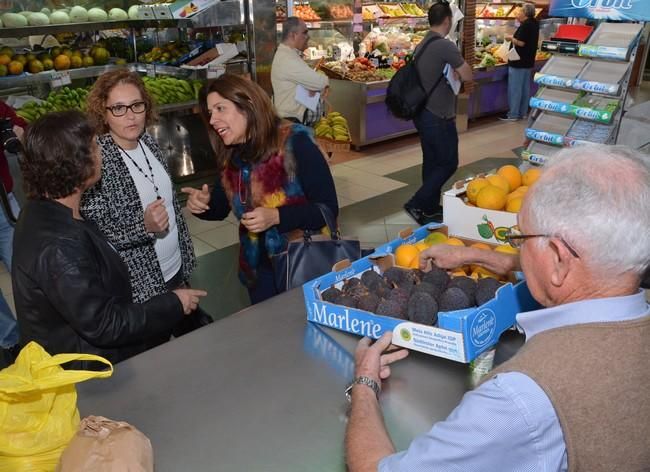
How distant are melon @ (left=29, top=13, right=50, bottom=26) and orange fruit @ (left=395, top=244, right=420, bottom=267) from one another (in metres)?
4.52

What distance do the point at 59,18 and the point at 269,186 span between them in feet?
12.8

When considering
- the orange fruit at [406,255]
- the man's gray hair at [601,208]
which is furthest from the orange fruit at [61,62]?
the man's gray hair at [601,208]

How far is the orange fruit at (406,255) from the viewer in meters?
2.02

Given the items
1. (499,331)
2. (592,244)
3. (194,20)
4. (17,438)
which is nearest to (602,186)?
(592,244)

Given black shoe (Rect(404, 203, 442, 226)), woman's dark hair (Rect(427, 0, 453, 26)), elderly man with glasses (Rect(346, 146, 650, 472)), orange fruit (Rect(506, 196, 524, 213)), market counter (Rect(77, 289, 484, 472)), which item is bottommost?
black shoe (Rect(404, 203, 442, 226))

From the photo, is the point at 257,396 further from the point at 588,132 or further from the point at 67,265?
the point at 588,132

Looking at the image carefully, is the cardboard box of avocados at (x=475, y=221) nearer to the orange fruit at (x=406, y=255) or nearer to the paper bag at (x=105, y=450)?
the orange fruit at (x=406, y=255)

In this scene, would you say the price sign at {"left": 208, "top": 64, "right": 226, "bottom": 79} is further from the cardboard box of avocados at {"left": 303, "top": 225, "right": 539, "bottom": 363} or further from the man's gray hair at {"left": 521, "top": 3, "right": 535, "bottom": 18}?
the man's gray hair at {"left": 521, "top": 3, "right": 535, "bottom": 18}

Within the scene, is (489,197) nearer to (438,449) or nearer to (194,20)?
(438,449)

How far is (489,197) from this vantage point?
2346 millimetres

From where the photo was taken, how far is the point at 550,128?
3.39 metres

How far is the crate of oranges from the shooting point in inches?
90.4

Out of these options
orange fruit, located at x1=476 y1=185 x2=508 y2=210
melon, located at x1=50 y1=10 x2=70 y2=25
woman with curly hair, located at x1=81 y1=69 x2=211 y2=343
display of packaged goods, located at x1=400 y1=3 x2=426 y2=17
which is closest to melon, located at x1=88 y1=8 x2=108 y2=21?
melon, located at x1=50 y1=10 x2=70 y2=25

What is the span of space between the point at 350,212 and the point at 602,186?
481 centimetres
